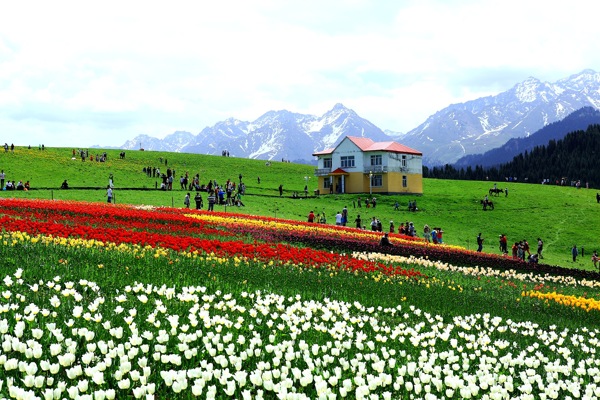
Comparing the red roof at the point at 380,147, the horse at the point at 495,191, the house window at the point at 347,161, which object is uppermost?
the red roof at the point at 380,147

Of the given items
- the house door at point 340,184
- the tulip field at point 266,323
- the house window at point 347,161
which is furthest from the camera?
the house window at point 347,161

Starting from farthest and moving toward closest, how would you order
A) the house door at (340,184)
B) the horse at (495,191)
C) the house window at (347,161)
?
the house window at (347,161) < the house door at (340,184) < the horse at (495,191)

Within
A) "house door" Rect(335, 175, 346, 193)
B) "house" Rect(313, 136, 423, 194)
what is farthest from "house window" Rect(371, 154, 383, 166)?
"house door" Rect(335, 175, 346, 193)

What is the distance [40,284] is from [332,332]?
608cm

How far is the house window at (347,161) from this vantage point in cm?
9625

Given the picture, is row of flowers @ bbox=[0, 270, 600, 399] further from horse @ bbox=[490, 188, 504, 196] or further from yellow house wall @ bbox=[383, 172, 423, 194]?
yellow house wall @ bbox=[383, 172, 423, 194]

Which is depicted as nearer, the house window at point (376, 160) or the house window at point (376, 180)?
the house window at point (376, 180)

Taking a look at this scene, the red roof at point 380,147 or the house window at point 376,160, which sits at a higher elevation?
the red roof at point 380,147

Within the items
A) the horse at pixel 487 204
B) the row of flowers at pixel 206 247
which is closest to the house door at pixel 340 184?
the horse at pixel 487 204

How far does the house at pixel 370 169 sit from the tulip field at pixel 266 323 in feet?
218

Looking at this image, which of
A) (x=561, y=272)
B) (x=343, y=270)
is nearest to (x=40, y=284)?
(x=343, y=270)

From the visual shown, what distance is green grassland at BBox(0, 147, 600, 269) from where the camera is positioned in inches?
2233

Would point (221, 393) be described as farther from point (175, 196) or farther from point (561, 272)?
point (175, 196)

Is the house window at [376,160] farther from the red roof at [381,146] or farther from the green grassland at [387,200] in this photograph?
the green grassland at [387,200]
